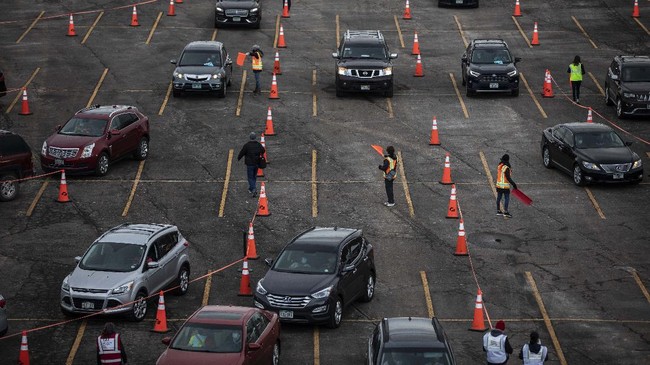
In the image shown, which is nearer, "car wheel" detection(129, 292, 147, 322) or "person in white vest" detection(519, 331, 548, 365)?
"person in white vest" detection(519, 331, 548, 365)

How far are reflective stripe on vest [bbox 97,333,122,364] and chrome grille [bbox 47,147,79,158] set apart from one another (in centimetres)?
1415

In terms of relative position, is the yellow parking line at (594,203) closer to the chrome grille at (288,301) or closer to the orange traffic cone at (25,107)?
the chrome grille at (288,301)

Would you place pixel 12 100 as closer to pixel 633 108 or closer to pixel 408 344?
pixel 633 108

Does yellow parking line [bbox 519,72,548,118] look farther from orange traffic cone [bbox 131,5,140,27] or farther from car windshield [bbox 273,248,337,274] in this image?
car windshield [bbox 273,248,337,274]

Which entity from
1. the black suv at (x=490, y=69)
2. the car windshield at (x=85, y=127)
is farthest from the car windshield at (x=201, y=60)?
the black suv at (x=490, y=69)

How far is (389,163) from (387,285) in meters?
5.70

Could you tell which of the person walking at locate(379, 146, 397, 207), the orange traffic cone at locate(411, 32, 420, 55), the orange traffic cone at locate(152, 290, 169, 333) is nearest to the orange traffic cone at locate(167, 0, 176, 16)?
the orange traffic cone at locate(411, 32, 420, 55)

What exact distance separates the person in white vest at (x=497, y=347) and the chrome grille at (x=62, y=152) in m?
17.0

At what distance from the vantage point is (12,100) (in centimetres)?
4444

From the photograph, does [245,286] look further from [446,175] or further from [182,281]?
[446,175]

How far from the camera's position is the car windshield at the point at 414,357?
20734 mm

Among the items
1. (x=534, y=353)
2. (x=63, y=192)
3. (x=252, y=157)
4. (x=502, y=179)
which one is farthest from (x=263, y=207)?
(x=534, y=353)

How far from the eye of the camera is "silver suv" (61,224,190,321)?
85.4 feet

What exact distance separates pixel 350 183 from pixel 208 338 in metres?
14.5
